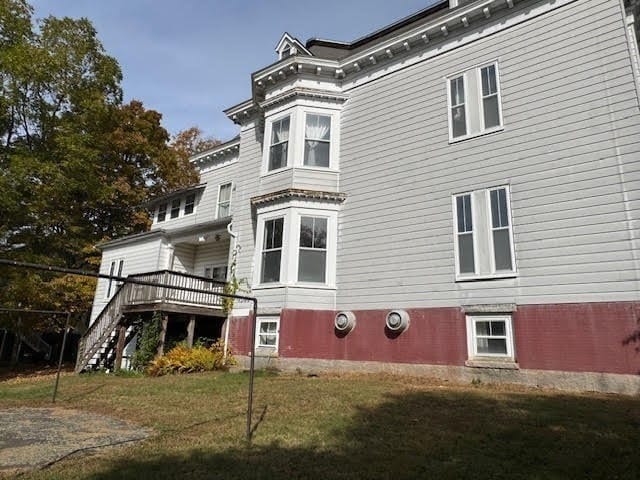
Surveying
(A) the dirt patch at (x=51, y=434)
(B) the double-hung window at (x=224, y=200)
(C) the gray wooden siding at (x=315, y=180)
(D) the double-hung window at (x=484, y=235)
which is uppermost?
(B) the double-hung window at (x=224, y=200)

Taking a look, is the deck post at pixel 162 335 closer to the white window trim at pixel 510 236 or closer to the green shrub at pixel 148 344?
the green shrub at pixel 148 344

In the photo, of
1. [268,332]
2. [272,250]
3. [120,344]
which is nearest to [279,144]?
[272,250]

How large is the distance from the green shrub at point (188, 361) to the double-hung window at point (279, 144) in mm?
6391

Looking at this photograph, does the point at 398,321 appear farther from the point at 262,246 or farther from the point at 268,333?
the point at 262,246

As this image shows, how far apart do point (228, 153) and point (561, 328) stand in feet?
52.3

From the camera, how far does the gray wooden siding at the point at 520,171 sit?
9.25 metres

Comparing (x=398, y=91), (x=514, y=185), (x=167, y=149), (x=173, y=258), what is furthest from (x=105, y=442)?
(x=167, y=149)

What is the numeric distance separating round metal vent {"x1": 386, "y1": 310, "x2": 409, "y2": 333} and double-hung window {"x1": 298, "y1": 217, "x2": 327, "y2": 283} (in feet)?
8.61

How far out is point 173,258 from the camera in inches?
800

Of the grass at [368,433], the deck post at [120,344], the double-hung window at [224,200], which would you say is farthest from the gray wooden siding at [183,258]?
the grass at [368,433]

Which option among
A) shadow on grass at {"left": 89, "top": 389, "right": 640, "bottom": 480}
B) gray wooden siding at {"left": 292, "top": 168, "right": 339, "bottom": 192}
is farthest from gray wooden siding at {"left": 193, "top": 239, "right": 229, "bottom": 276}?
shadow on grass at {"left": 89, "top": 389, "right": 640, "bottom": 480}

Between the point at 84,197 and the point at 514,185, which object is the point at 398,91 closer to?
the point at 514,185

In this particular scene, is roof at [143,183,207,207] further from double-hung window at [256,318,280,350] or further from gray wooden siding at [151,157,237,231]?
double-hung window at [256,318,280,350]

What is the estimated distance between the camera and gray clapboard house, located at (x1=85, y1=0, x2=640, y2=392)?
927 cm
